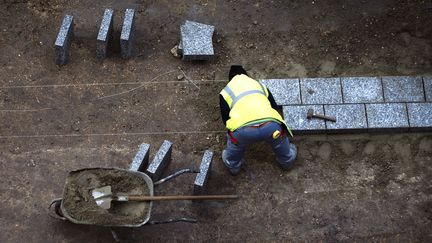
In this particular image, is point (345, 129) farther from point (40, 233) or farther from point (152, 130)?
point (40, 233)

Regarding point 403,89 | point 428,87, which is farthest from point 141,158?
point 428,87

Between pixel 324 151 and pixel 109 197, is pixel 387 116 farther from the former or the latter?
pixel 109 197

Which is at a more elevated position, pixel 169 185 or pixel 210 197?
pixel 210 197

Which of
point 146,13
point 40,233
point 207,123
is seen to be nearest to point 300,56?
point 207,123

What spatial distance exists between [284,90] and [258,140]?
4.86ft

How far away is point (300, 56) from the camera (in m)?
9.09

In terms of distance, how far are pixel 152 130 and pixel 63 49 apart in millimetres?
1770

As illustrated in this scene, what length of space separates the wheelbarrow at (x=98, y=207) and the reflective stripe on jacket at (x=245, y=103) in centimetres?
129

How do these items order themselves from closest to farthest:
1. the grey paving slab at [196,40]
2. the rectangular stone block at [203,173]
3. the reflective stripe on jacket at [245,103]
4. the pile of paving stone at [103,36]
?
the reflective stripe on jacket at [245,103]
the rectangular stone block at [203,173]
the pile of paving stone at [103,36]
the grey paving slab at [196,40]

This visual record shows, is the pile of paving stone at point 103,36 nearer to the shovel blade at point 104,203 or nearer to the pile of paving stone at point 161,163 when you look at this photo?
the pile of paving stone at point 161,163

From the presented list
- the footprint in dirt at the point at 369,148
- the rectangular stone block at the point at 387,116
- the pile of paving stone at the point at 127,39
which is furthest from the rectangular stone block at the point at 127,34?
the footprint in dirt at the point at 369,148

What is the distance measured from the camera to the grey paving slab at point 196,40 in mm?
8797

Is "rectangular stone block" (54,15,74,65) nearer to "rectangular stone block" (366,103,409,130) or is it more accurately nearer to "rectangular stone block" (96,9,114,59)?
"rectangular stone block" (96,9,114,59)

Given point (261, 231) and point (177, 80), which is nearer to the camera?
point (261, 231)
